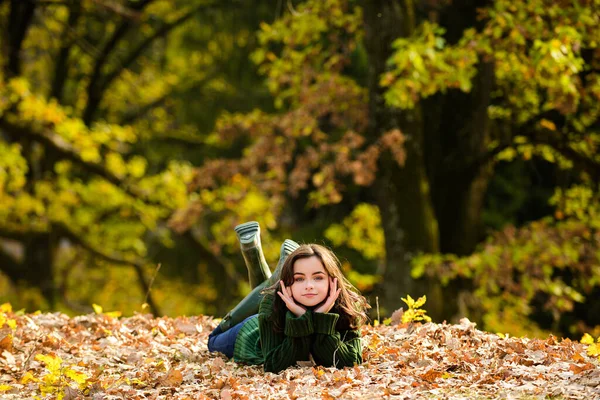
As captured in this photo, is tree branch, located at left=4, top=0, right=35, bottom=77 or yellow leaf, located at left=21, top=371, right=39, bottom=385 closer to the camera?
yellow leaf, located at left=21, top=371, right=39, bottom=385

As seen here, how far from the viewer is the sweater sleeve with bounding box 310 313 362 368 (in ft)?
15.4

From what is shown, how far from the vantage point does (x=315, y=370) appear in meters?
4.65

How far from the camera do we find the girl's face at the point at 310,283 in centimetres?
475

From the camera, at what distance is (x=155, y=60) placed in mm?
19516

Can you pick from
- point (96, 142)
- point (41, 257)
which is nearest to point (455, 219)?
point (96, 142)

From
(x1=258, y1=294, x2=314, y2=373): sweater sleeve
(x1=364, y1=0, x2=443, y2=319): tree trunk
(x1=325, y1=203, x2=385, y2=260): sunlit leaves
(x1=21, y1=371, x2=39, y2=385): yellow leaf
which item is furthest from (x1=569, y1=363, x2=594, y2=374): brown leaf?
(x1=325, y1=203, x2=385, y2=260): sunlit leaves

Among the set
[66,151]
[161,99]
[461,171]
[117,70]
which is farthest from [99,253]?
[461,171]

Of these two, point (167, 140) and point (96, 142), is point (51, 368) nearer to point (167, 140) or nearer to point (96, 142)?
point (96, 142)

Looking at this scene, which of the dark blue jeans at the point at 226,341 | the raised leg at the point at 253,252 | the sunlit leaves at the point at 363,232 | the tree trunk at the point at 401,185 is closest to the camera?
the dark blue jeans at the point at 226,341

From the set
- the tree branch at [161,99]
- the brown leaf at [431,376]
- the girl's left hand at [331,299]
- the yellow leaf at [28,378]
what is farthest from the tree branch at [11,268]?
the brown leaf at [431,376]

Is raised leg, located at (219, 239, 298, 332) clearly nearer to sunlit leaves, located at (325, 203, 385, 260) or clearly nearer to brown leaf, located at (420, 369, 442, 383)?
brown leaf, located at (420, 369, 442, 383)

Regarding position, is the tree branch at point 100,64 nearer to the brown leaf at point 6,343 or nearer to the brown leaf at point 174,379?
the brown leaf at point 6,343

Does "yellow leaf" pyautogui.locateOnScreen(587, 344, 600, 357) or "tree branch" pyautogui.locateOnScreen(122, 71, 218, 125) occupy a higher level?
"tree branch" pyautogui.locateOnScreen(122, 71, 218, 125)

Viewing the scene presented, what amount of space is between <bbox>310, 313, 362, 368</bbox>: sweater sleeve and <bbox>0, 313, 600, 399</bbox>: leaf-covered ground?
81 millimetres
